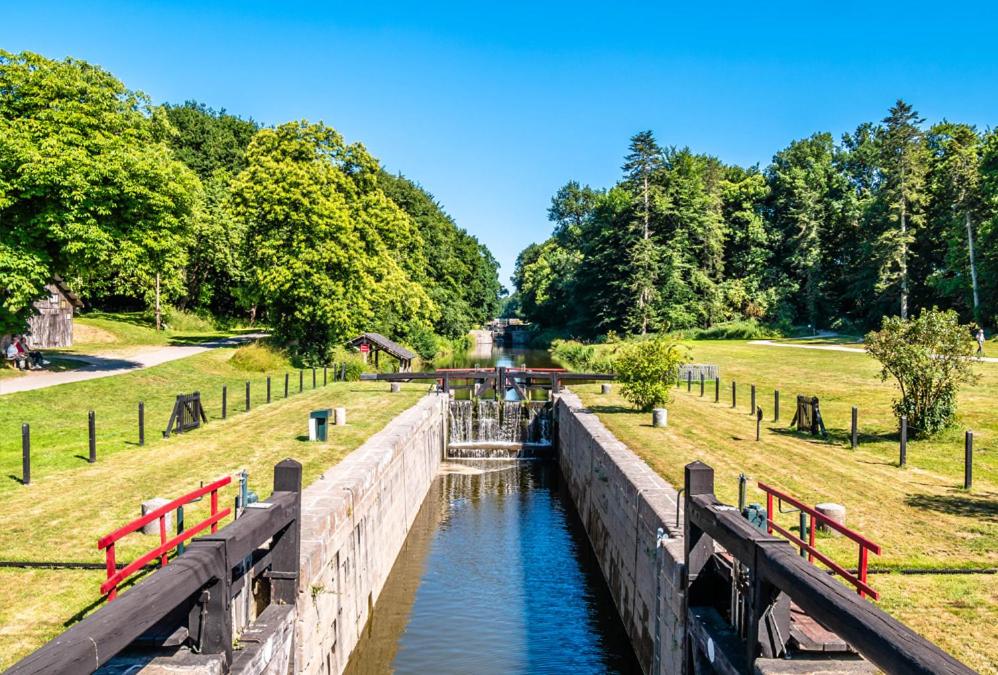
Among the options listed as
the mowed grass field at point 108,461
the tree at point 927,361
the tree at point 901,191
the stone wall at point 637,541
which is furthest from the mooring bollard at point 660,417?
the tree at point 901,191

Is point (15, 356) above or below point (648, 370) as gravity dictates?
below

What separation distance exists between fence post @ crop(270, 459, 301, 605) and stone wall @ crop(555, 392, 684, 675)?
4.98 metres

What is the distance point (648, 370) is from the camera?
2544cm

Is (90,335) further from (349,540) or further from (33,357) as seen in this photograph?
(349,540)

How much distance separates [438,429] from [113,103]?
20662 millimetres

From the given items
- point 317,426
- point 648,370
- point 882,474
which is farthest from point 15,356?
point 882,474

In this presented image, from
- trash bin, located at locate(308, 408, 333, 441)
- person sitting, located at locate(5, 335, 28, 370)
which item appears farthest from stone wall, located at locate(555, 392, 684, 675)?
person sitting, located at locate(5, 335, 28, 370)

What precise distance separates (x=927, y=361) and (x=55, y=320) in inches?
1753

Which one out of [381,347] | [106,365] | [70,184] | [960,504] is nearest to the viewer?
[960,504]

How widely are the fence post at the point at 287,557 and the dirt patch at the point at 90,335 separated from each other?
43769 millimetres

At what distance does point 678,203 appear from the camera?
3034 inches

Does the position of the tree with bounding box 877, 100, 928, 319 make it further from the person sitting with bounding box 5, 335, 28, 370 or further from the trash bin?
the person sitting with bounding box 5, 335, 28, 370

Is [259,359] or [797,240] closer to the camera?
[259,359]

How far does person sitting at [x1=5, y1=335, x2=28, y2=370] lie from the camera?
103ft
